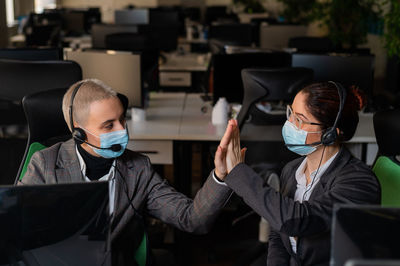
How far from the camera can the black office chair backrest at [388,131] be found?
6.61 feet

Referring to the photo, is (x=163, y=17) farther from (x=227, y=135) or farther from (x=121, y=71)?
(x=227, y=135)

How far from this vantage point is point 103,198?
1.17 meters

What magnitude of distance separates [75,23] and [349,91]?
7.88 metres

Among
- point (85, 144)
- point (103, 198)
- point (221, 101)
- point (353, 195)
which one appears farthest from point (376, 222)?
point (221, 101)

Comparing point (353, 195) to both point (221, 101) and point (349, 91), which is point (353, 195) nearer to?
point (349, 91)

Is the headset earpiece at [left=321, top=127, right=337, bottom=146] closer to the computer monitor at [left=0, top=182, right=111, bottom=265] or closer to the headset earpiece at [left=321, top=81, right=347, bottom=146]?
the headset earpiece at [left=321, top=81, right=347, bottom=146]

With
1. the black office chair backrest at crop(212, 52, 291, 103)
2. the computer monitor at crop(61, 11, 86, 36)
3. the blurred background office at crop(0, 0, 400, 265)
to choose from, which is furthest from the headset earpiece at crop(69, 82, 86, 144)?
the computer monitor at crop(61, 11, 86, 36)

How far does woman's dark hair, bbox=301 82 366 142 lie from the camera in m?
1.83

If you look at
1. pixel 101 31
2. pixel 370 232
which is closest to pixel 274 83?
pixel 370 232

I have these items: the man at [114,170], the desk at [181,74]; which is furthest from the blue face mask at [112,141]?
the desk at [181,74]

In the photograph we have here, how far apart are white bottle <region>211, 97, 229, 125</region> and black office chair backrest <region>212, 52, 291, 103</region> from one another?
261 millimetres

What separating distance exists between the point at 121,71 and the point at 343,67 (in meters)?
1.48

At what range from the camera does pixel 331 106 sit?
1835mm

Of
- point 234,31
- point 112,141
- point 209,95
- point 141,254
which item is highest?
point 234,31
